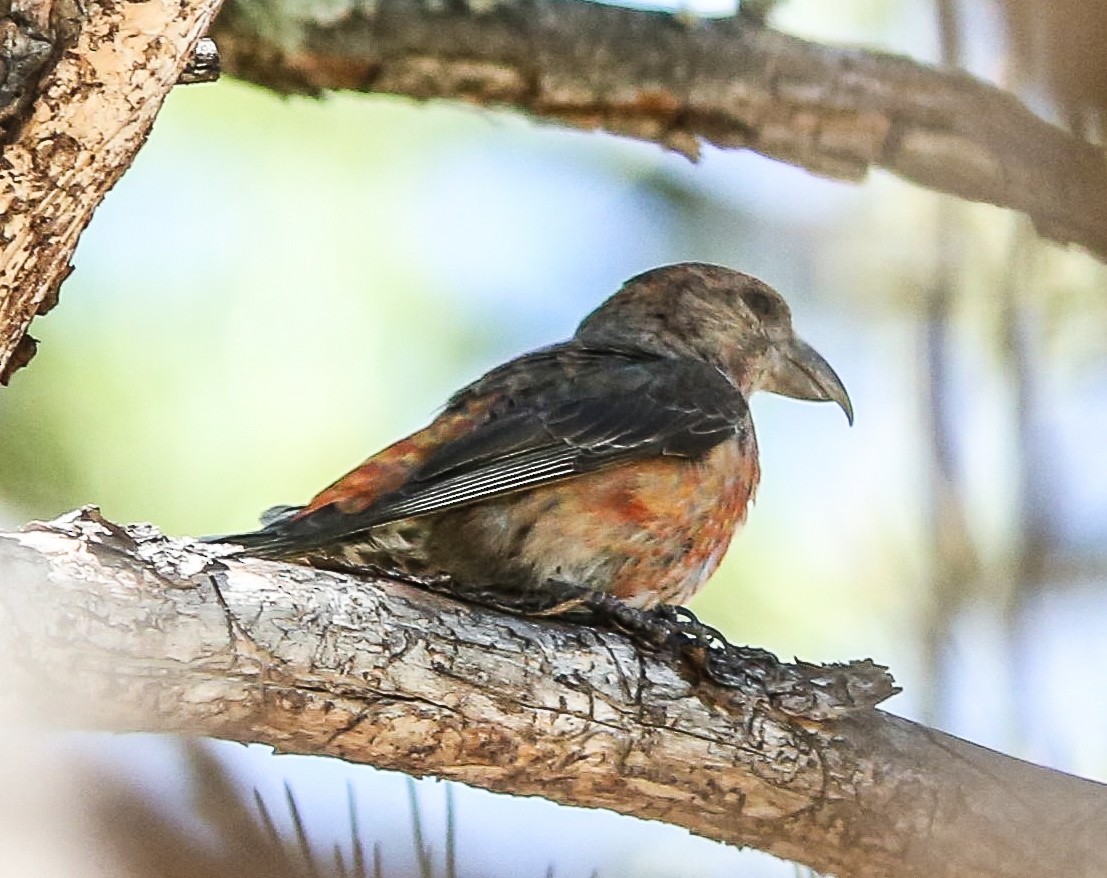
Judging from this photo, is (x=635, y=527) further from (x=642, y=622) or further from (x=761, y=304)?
(x=761, y=304)

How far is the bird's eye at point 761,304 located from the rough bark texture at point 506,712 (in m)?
1.91

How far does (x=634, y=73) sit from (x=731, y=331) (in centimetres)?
90

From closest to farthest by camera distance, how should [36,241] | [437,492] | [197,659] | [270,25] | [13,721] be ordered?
[13,721]
[36,241]
[197,659]
[437,492]
[270,25]

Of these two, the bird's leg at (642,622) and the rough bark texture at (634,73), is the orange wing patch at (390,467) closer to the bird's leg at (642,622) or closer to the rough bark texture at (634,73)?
the bird's leg at (642,622)

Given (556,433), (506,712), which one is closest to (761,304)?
(556,433)

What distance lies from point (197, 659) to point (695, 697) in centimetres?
110

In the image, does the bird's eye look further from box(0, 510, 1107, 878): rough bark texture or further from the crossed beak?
box(0, 510, 1107, 878): rough bark texture

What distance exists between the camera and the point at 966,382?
320cm

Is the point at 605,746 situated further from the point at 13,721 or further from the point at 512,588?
the point at 13,721

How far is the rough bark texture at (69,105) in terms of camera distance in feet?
7.22

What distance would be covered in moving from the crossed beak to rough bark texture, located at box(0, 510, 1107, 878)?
1.75 meters

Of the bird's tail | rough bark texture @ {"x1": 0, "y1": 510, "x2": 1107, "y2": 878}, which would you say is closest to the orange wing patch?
the bird's tail

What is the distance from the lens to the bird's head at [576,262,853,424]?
16.0 feet

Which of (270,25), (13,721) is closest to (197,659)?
(13,721)
